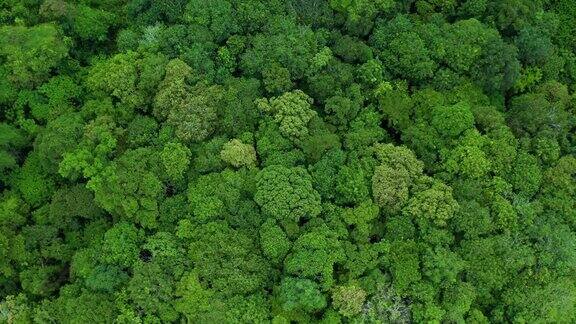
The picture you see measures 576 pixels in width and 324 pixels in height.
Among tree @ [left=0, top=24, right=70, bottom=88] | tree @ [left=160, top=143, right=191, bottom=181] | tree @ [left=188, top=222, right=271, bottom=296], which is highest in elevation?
tree @ [left=0, top=24, right=70, bottom=88]

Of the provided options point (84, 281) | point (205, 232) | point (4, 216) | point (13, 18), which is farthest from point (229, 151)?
point (13, 18)

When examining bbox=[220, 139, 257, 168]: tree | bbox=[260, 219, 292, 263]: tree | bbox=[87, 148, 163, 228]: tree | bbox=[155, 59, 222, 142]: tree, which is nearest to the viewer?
bbox=[260, 219, 292, 263]: tree

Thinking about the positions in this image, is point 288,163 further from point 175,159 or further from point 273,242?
point 175,159

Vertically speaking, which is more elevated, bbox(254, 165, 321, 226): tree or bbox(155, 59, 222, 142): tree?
bbox(155, 59, 222, 142): tree

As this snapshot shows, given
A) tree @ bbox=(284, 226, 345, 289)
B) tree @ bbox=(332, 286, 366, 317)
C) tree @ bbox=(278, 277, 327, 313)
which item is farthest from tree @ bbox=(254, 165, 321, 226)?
tree @ bbox=(332, 286, 366, 317)

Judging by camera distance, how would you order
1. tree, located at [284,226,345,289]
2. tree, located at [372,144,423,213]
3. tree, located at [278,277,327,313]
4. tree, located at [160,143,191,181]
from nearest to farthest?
tree, located at [278,277,327,313], tree, located at [284,226,345,289], tree, located at [372,144,423,213], tree, located at [160,143,191,181]

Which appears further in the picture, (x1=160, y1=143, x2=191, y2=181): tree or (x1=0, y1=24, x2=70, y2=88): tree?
(x1=0, y1=24, x2=70, y2=88): tree

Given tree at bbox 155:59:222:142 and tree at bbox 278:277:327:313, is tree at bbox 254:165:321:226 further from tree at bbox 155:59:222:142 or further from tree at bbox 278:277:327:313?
tree at bbox 155:59:222:142

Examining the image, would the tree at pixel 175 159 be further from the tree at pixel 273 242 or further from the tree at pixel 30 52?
the tree at pixel 30 52

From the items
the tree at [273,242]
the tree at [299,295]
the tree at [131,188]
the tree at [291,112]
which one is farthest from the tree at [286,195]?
the tree at [131,188]

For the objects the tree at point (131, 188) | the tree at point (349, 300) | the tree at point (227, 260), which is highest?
the tree at point (131, 188)
